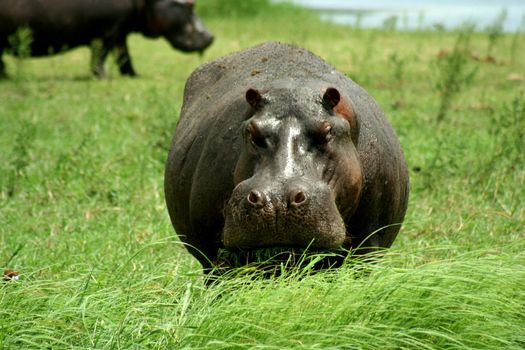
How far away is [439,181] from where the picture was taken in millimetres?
7219

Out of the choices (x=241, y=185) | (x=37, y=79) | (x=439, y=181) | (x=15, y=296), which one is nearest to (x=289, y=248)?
(x=241, y=185)

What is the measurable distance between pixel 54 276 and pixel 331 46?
10152 mm

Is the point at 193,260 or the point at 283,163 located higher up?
the point at 283,163

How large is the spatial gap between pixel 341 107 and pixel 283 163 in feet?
1.56

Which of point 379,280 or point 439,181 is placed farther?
point 439,181

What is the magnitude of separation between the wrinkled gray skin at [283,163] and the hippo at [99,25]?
6583 millimetres

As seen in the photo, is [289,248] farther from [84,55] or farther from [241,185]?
[84,55]

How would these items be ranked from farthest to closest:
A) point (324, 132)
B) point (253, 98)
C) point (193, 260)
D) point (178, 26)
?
1. point (178, 26)
2. point (193, 260)
3. point (253, 98)
4. point (324, 132)

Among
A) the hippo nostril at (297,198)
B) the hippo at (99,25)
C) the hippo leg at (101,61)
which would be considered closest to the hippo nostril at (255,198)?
the hippo nostril at (297,198)

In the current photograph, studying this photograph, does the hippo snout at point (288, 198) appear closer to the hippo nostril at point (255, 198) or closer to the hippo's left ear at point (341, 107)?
the hippo nostril at point (255, 198)

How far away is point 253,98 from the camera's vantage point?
4281mm

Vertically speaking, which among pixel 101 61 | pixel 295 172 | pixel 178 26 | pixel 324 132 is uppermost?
pixel 324 132

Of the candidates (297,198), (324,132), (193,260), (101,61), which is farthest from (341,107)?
(101,61)

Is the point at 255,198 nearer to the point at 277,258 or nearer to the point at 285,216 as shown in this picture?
the point at 285,216
